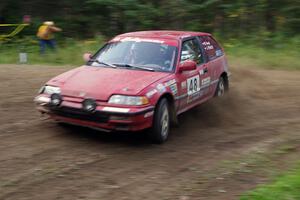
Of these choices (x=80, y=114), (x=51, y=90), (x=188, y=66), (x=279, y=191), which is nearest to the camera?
(x=279, y=191)

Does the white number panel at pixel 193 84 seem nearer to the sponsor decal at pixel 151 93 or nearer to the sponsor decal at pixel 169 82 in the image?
the sponsor decal at pixel 169 82

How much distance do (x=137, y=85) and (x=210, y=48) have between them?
2.97m

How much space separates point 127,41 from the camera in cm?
864

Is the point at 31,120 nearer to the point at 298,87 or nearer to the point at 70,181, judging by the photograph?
the point at 70,181

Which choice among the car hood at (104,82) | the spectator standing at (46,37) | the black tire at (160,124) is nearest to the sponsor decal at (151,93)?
the car hood at (104,82)

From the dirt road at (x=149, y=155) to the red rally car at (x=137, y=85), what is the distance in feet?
1.29

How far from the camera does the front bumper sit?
692cm

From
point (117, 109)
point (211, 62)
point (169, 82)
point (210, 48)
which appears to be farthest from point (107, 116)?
point (210, 48)

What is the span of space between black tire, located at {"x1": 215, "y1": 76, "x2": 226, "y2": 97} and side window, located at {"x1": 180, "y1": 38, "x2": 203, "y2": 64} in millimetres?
1054

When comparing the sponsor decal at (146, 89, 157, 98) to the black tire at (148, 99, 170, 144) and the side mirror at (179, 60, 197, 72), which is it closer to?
the black tire at (148, 99, 170, 144)

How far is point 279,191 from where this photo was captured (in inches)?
208

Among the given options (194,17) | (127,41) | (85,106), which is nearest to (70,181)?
(85,106)

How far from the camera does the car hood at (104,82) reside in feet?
23.2

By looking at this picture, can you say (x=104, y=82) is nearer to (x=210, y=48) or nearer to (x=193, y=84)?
(x=193, y=84)
